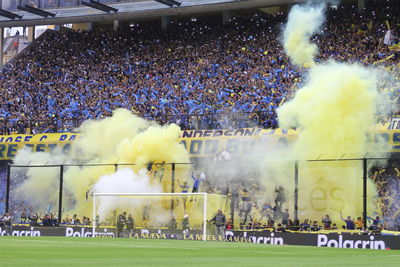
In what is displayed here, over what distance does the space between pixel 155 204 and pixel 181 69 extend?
687 inches

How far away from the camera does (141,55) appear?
173 feet

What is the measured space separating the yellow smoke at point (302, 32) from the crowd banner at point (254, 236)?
14503 millimetres

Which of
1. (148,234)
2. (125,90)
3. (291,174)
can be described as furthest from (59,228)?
(125,90)

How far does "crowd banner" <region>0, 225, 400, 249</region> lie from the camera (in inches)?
1039

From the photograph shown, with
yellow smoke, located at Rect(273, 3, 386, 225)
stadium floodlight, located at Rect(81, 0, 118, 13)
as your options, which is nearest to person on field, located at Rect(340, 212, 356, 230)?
yellow smoke, located at Rect(273, 3, 386, 225)

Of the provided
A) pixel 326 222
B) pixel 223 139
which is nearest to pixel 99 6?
pixel 223 139

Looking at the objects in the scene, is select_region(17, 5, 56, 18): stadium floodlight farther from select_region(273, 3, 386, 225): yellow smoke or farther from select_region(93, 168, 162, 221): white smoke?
select_region(273, 3, 386, 225): yellow smoke

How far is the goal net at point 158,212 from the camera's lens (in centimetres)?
3180

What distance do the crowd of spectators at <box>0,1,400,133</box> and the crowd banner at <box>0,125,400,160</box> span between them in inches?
21.5

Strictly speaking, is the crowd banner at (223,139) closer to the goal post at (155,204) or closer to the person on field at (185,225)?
the goal post at (155,204)

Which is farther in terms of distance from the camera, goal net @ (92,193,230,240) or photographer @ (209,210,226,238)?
goal net @ (92,193,230,240)

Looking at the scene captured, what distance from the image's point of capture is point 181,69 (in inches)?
1930

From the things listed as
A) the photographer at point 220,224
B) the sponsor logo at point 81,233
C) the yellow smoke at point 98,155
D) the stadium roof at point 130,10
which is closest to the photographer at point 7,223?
the yellow smoke at point 98,155

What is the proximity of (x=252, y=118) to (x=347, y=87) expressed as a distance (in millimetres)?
4918
